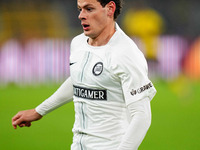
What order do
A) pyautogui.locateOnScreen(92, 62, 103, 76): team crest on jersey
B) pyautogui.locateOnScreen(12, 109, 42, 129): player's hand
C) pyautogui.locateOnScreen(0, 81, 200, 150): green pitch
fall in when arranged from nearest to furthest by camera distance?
pyautogui.locateOnScreen(92, 62, 103, 76): team crest on jersey < pyautogui.locateOnScreen(12, 109, 42, 129): player's hand < pyautogui.locateOnScreen(0, 81, 200, 150): green pitch

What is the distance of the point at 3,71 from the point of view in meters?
14.2

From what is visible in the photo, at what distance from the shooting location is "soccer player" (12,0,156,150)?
326cm

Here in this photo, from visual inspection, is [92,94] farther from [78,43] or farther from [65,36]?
[65,36]

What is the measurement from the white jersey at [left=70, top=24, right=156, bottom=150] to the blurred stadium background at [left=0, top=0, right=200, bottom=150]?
24.7 ft

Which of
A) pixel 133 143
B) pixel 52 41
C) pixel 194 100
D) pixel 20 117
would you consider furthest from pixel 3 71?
pixel 133 143

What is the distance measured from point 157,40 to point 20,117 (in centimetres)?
1151

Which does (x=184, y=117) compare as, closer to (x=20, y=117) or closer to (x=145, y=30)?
(x=145, y=30)

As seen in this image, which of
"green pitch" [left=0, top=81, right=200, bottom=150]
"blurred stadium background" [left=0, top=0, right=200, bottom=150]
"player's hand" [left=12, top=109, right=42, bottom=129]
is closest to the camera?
"player's hand" [left=12, top=109, right=42, bottom=129]

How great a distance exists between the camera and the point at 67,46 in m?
14.9

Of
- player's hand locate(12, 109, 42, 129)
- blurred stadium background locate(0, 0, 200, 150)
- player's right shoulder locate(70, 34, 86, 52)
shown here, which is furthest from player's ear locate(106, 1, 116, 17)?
blurred stadium background locate(0, 0, 200, 150)

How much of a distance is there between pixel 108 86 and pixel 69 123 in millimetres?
6240

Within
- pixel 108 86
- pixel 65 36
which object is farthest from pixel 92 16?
pixel 65 36

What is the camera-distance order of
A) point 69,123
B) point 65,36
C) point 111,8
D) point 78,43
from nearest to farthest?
point 111,8 < point 78,43 < point 69,123 < point 65,36

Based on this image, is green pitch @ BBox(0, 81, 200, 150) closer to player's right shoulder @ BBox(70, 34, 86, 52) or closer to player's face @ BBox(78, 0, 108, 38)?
player's right shoulder @ BBox(70, 34, 86, 52)
